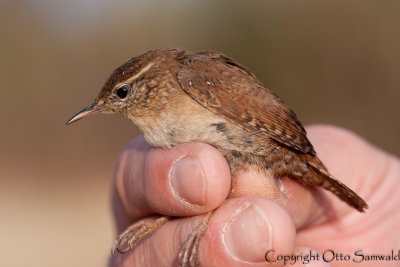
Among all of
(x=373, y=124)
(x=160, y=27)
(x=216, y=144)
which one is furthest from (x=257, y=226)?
(x=160, y=27)

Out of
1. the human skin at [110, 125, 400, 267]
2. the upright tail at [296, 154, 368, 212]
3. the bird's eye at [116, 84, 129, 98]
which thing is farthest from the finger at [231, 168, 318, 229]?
the bird's eye at [116, 84, 129, 98]

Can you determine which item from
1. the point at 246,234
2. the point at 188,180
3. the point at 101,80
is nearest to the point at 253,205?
the point at 246,234

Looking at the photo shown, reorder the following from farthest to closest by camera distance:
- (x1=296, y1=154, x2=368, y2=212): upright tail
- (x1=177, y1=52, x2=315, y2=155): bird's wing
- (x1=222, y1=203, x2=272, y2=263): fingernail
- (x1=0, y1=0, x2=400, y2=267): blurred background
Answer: (x1=0, y1=0, x2=400, y2=267): blurred background → (x1=296, y1=154, x2=368, y2=212): upright tail → (x1=177, y1=52, x2=315, y2=155): bird's wing → (x1=222, y1=203, x2=272, y2=263): fingernail

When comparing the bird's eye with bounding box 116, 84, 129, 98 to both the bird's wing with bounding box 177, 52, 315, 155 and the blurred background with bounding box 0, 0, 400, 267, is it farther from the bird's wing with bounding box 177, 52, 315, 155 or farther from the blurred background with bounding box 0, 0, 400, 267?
the blurred background with bounding box 0, 0, 400, 267

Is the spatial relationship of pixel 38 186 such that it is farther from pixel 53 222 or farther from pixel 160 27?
pixel 160 27

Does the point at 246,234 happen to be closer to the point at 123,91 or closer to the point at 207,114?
the point at 207,114

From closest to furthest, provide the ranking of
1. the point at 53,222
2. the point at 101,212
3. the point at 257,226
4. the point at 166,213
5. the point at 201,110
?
the point at 257,226, the point at 201,110, the point at 166,213, the point at 53,222, the point at 101,212
